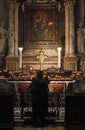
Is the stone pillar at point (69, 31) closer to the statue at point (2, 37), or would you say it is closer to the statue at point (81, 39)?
the statue at point (81, 39)

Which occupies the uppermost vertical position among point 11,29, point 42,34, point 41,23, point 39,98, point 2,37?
point 41,23

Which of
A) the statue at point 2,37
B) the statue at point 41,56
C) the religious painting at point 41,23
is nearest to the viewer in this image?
the statue at point 41,56

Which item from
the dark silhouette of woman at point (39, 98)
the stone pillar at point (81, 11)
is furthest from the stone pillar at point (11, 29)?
the dark silhouette of woman at point (39, 98)

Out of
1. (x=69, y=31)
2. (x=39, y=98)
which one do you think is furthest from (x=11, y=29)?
(x=39, y=98)

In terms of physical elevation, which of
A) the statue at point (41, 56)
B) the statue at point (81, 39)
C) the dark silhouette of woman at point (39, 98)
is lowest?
the dark silhouette of woman at point (39, 98)

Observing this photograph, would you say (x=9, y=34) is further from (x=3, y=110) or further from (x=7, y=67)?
(x=3, y=110)

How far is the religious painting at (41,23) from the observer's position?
24359 mm

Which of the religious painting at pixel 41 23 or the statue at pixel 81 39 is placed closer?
the statue at pixel 81 39

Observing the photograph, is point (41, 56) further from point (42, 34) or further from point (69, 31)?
point (69, 31)

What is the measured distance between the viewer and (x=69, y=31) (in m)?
23.8

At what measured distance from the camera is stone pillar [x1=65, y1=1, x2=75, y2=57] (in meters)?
23.6

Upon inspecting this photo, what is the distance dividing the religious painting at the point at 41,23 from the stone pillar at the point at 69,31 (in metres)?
0.94

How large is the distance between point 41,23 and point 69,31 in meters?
1.72

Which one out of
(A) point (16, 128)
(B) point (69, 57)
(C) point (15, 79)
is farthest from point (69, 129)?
(B) point (69, 57)
